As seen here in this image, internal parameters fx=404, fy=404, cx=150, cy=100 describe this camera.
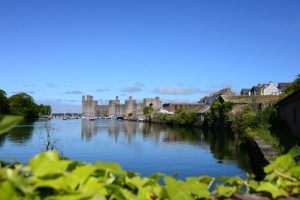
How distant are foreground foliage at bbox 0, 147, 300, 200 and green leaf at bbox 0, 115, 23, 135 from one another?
0.19 meters

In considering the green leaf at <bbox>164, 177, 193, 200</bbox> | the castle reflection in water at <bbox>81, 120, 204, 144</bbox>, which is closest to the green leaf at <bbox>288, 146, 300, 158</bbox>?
the green leaf at <bbox>164, 177, 193, 200</bbox>

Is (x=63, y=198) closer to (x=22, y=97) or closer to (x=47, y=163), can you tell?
(x=47, y=163)

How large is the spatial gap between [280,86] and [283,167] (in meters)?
100

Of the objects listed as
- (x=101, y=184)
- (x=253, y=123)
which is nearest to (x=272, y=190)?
(x=101, y=184)

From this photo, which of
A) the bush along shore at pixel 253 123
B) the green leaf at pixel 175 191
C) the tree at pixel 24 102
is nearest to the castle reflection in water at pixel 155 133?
the bush along shore at pixel 253 123

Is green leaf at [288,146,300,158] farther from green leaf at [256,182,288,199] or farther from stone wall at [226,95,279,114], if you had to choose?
stone wall at [226,95,279,114]

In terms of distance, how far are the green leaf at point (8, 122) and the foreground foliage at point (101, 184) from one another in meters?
0.19

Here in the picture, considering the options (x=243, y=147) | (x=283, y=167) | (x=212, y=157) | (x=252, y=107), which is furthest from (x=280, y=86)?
(x=283, y=167)

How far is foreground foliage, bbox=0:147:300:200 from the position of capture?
165 centimetres

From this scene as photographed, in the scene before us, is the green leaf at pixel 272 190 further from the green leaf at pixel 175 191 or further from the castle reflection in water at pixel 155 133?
the castle reflection in water at pixel 155 133

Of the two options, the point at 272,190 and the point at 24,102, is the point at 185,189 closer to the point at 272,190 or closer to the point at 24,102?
the point at 272,190

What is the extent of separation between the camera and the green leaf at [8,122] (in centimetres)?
201

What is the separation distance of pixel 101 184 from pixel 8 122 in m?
0.60

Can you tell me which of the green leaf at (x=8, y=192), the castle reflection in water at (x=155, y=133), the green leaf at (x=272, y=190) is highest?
the green leaf at (x=8, y=192)
